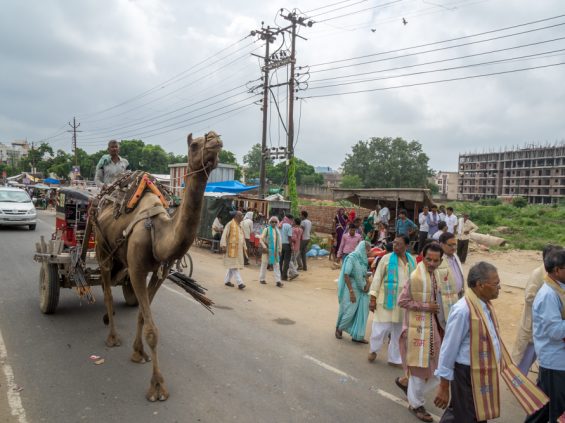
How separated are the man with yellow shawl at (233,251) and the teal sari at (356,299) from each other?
397 cm

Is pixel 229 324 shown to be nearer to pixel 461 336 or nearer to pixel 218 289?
pixel 218 289

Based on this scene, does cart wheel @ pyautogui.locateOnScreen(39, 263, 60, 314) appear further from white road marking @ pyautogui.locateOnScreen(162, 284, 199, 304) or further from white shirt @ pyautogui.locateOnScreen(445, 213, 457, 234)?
white shirt @ pyautogui.locateOnScreen(445, 213, 457, 234)

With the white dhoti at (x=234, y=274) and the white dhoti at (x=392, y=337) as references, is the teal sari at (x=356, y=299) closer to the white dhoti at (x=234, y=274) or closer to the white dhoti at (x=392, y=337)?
the white dhoti at (x=392, y=337)

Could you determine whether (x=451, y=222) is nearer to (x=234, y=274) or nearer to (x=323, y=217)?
(x=234, y=274)

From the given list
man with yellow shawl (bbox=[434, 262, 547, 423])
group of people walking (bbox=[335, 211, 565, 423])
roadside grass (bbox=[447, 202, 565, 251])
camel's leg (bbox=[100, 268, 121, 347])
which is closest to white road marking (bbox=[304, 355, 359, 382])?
group of people walking (bbox=[335, 211, 565, 423])

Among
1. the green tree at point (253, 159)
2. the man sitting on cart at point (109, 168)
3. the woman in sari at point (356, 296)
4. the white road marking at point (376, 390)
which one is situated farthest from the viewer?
the green tree at point (253, 159)

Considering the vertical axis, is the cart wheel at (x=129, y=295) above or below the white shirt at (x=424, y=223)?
below

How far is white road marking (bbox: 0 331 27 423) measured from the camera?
370 cm

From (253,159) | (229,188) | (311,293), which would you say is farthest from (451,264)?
(253,159)

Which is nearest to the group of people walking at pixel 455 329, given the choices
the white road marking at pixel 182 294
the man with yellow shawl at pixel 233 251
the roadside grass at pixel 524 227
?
the white road marking at pixel 182 294

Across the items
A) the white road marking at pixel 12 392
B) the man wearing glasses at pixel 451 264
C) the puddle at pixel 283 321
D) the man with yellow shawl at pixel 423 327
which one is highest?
the man wearing glasses at pixel 451 264

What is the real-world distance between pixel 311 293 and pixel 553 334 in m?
6.97

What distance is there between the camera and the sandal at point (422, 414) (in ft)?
13.1

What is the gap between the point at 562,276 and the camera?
327 cm
